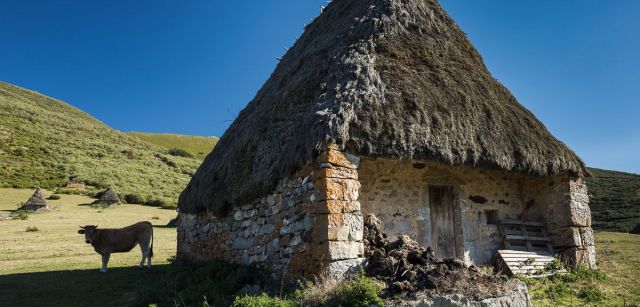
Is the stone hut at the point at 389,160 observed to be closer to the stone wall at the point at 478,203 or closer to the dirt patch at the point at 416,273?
the stone wall at the point at 478,203

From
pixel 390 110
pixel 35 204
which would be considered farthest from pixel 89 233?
pixel 35 204

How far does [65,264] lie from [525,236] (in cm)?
1191

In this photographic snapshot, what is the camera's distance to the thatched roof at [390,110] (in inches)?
270

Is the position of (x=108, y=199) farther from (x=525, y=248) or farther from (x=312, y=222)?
(x=525, y=248)

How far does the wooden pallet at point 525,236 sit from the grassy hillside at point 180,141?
72.1 meters

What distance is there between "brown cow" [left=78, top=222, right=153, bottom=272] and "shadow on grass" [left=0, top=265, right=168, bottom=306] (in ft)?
1.57

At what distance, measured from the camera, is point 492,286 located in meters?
5.53

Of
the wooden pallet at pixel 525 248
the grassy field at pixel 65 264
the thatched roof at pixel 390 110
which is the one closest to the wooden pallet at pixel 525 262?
the wooden pallet at pixel 525 248

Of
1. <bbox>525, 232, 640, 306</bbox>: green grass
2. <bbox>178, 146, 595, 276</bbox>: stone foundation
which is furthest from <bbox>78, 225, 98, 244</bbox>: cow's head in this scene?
<bbox>525, 232, 640, 306</bbox>: green grass

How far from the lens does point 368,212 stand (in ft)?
25.2

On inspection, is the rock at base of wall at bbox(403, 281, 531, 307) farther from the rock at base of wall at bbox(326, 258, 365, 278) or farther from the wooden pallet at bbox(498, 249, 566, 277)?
the wooden pallet at bbox(498, 249, 566, 277)

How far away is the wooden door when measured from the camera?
28.1ft

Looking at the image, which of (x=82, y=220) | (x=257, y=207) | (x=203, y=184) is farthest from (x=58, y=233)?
(x=257, y=207)

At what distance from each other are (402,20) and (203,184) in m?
5.75
